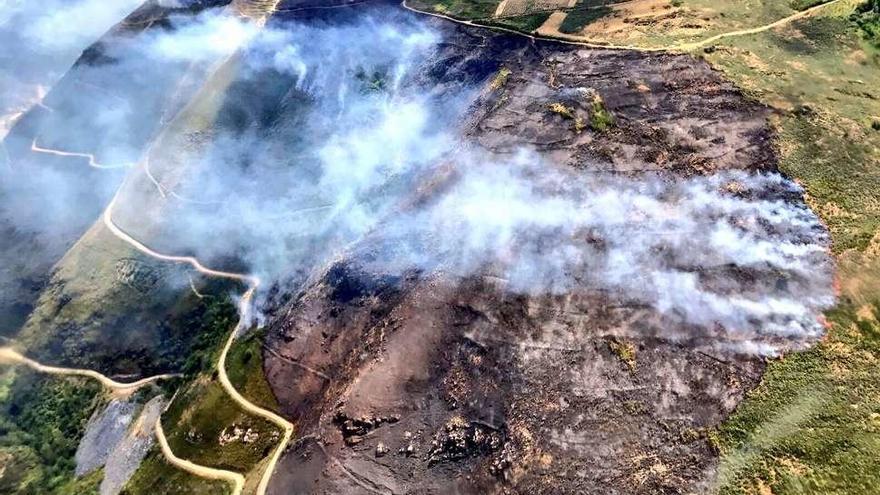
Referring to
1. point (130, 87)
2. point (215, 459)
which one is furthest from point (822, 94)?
point (130, 87)

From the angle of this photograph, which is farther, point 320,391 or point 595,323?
point 320,391

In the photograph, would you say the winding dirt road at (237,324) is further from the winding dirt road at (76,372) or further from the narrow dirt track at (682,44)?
the narrow dirt track at (682,44)

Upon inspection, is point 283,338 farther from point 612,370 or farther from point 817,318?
point 817,318

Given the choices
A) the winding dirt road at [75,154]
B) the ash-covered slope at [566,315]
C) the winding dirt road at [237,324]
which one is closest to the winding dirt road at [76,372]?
the winding dirt road at [237,324]

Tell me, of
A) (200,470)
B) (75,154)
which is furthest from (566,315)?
(75,154)

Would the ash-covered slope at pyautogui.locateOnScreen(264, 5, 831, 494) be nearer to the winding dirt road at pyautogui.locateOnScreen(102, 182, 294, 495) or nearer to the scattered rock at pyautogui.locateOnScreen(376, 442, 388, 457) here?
the scattered rock at pyautogui.locateOnScreen(376, 442, 388, 457)

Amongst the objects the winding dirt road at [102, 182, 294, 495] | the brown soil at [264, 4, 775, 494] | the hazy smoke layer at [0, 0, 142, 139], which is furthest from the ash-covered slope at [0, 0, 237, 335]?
the brown soil at [264, 4, 775, 494]

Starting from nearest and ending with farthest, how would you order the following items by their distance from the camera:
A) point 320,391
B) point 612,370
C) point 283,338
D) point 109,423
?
point 612,370, point 320,391, point 283,338, point 109,423
